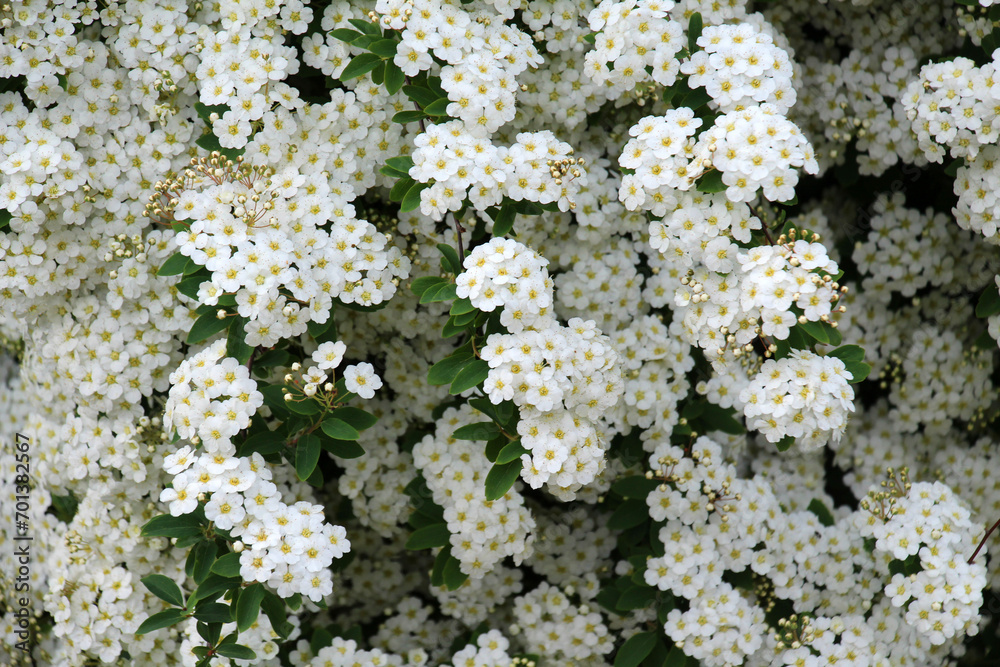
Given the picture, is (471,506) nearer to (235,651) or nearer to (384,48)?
(235,651)

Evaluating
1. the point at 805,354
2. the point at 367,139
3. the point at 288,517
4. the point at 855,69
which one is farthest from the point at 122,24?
the point at 855,69

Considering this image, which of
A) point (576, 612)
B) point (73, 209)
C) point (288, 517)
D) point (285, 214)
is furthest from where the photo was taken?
point (576, 612)

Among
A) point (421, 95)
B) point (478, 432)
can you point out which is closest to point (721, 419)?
point (478, 432)

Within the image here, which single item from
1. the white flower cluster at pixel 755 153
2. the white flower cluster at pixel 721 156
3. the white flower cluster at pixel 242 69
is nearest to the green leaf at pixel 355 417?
the white flower cluster at pixel 242 69

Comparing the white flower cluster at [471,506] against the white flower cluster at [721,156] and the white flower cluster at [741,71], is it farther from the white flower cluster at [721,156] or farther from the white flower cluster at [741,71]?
the white flower cluster at [741,71]

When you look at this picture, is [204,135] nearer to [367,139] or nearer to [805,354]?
[367,139]
